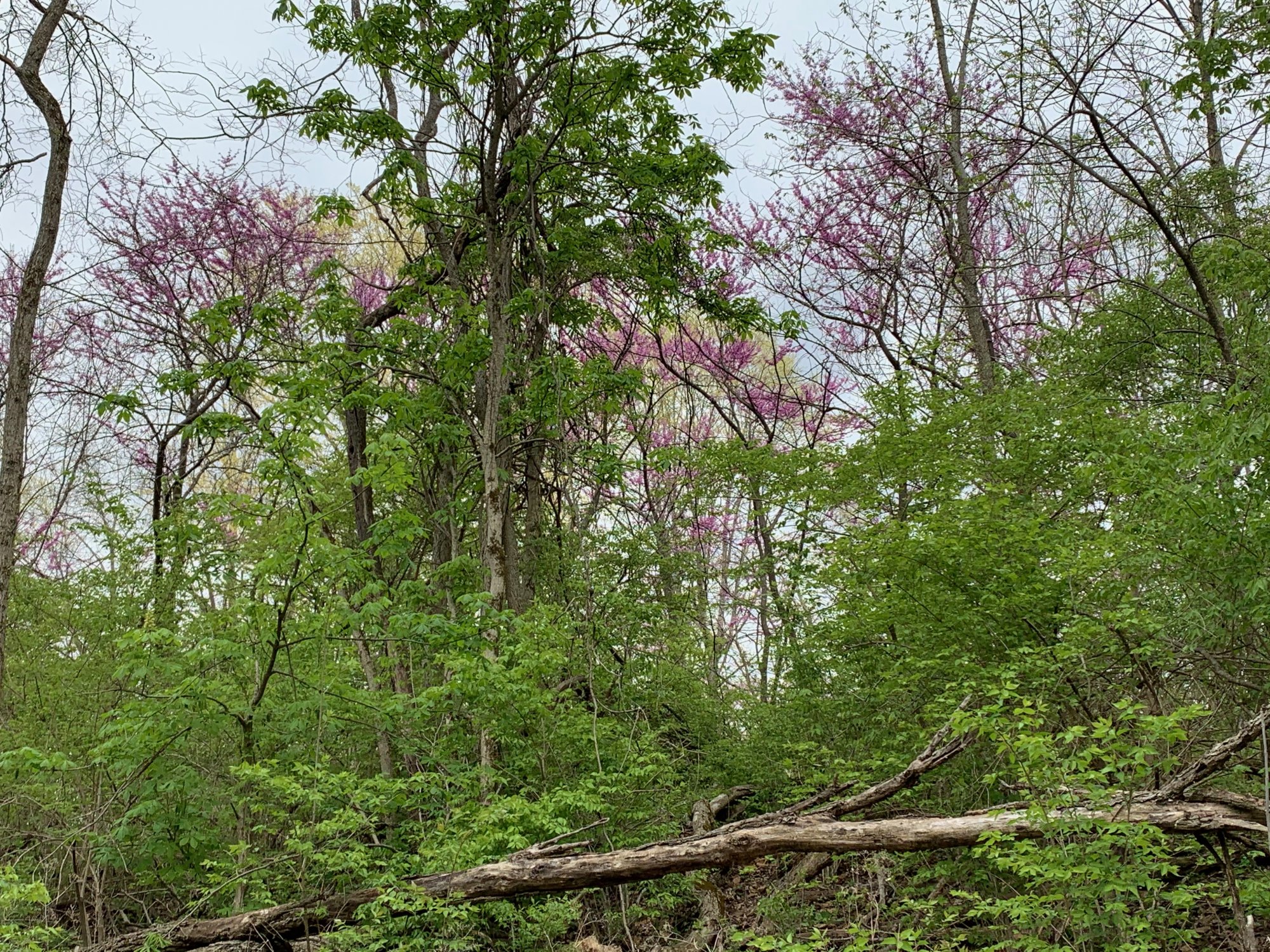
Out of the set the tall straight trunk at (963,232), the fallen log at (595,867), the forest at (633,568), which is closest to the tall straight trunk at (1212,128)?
the forest at (633,568)

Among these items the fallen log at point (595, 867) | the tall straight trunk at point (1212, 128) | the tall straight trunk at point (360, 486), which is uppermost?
the tall straight trunk at point (1212, 128)

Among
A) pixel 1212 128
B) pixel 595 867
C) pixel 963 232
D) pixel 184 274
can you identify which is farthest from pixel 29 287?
pixel 1212 128

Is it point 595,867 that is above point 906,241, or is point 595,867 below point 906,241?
below

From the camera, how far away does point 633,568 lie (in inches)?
320

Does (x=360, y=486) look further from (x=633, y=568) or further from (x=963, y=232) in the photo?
(x=963, y=232)

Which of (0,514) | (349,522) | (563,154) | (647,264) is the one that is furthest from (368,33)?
(349,522)

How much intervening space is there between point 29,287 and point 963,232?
27.9 feet

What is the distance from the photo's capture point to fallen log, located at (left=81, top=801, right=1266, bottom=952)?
4660 mm

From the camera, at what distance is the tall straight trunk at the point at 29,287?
5.18 meters

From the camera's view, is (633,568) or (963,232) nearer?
(633,568)

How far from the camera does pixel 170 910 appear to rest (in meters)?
6.43

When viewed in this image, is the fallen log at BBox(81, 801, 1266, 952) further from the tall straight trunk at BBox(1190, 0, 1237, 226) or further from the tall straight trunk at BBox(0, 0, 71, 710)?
the tall straight trunk at BBox(1190, 0, 1237, 226)

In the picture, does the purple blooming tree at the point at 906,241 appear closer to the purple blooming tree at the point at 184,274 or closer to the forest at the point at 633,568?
the forest at the point at 633,568

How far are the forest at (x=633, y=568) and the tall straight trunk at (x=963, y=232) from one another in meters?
0.09
